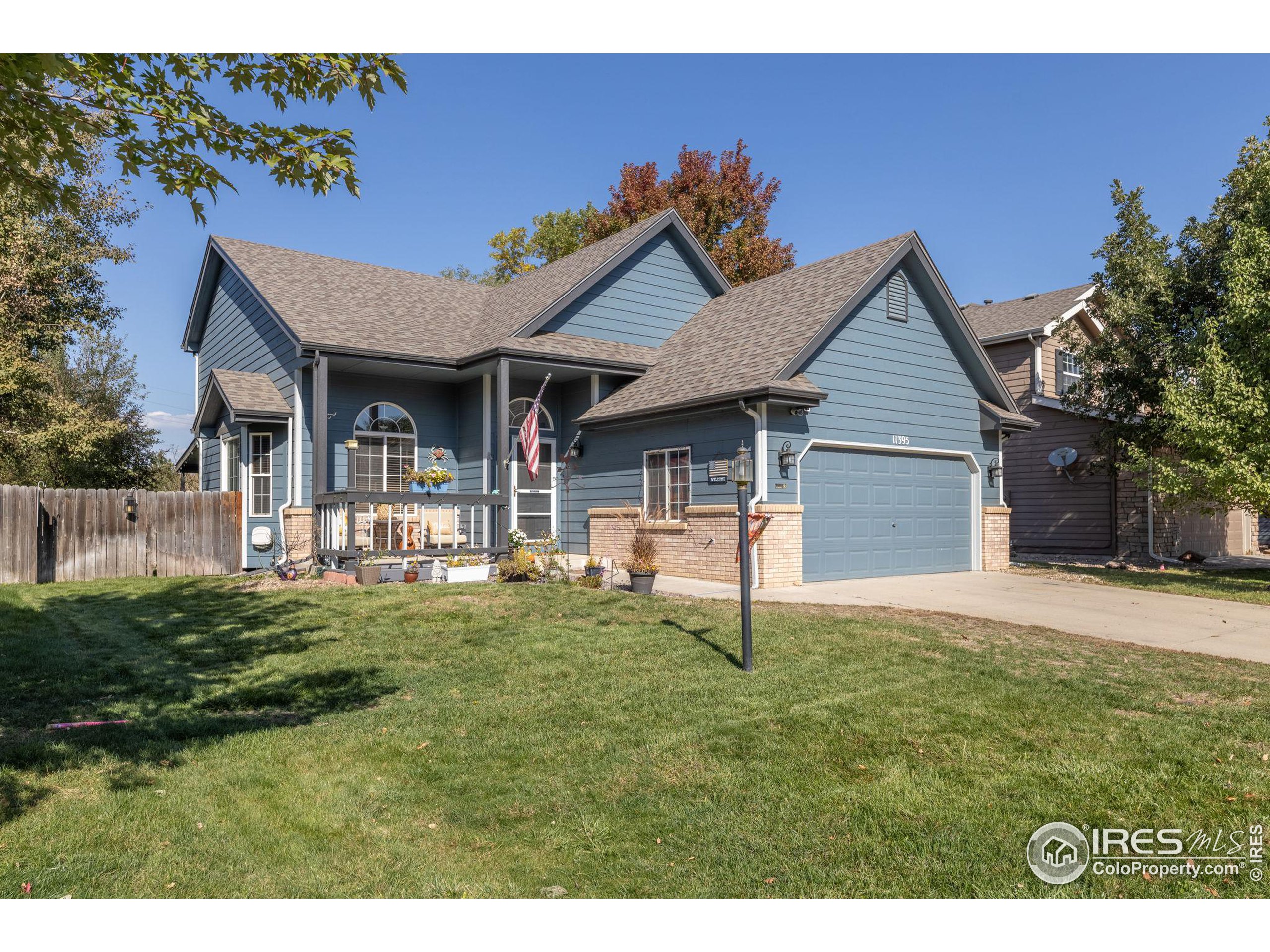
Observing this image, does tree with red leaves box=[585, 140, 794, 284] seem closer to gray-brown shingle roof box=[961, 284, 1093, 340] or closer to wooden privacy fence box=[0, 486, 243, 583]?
gray-brown shingle roof box=[961, 284, 1093, 340]

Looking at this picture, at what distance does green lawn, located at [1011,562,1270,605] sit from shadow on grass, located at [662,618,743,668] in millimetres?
8488

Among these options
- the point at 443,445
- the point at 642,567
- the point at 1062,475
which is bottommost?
the point at 642,567

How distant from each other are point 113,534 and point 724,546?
35.0 ft

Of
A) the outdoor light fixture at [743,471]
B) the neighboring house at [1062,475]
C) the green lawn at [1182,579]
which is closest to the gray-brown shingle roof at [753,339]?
the outdoor light fixture at [743,471]

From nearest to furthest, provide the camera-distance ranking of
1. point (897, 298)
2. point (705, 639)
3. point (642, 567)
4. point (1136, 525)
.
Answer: point (705, 639) → point (642, 567) → point (897, 298) → point (1136, 525)

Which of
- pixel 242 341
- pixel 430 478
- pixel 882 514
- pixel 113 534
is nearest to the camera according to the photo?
pixel 430 478

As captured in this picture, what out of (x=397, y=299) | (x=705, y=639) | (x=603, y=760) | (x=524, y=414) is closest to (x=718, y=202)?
(x=397, y=299)

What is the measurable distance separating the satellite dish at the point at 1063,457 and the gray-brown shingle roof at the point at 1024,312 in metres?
3.22

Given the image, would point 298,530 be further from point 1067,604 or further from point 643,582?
point 1067,604

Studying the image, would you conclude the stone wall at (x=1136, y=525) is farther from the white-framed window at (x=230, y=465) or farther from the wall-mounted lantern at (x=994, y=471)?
the white-framed window at (x=230, y=465)

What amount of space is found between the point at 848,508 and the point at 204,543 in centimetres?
1169

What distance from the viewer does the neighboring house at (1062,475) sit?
66.9ft

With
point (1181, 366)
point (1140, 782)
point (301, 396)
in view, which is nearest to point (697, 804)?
point (1140, 782)

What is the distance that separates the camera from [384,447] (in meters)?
16.1
